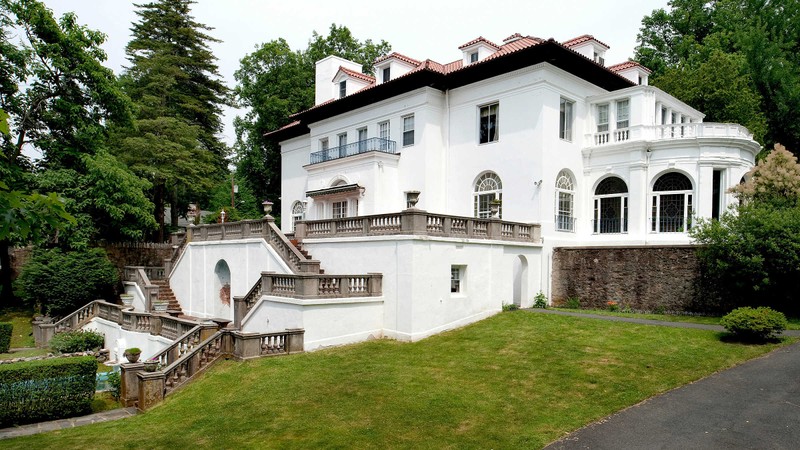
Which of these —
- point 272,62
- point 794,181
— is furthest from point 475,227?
point 272,62

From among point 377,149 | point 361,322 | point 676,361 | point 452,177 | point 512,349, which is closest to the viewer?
point 676,361

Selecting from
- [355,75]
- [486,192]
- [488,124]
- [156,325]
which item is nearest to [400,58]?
[355,75]

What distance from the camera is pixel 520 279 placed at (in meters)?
21.8

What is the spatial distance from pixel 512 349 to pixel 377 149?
1556 cm

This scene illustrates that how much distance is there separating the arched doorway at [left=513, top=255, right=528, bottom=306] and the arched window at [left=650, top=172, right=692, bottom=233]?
6.31 metres

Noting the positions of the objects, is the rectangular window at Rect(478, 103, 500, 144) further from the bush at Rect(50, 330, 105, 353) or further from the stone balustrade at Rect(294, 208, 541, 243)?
the bush at Rect(50, 330, 105, 353)

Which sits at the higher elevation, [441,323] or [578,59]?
[578,59]

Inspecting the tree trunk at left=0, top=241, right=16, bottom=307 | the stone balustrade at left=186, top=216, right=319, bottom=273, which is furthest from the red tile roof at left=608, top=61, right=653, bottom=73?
the tree trunk at left=0, top=241, right=16, bottom=307

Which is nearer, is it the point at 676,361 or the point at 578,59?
the point at 676,361

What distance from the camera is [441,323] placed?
17.3 m

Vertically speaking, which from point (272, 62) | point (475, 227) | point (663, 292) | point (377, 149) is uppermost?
point (272, 62)

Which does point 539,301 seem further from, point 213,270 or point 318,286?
point 213,270

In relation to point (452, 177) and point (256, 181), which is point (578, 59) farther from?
point (256, 181)

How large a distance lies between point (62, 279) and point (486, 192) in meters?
21.4
